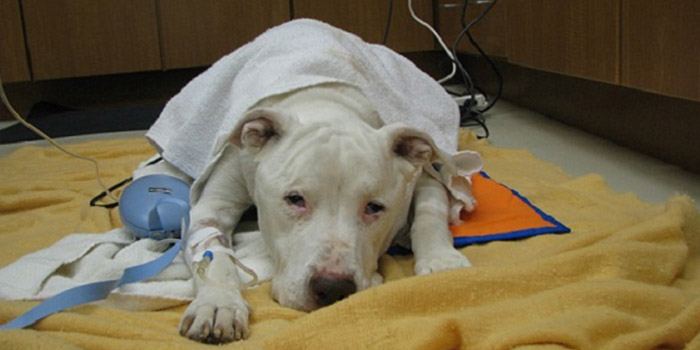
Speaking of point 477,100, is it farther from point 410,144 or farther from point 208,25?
point 410,144

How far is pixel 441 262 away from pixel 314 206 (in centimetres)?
25

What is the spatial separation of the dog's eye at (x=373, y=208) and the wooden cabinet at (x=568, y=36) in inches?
52.2

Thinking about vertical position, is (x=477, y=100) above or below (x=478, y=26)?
below

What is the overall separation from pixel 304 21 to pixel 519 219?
0.84 metres

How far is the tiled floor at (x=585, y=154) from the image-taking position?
2165mm

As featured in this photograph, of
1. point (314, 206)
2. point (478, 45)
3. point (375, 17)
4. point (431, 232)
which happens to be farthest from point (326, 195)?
point (375, 17)

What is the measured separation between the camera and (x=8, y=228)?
6.30 ft

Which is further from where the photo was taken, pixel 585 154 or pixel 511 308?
pixel 585 154

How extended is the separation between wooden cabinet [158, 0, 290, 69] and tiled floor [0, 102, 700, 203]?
1.09m

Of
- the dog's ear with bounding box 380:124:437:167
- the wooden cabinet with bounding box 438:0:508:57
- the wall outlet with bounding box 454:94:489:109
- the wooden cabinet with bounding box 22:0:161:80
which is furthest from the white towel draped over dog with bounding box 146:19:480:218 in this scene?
the wooden cabinet with bounding box 22:0:161:80

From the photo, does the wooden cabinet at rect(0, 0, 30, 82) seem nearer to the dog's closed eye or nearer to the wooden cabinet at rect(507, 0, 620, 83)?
the wooden cabinet at rect(507, 0, 620, 83)

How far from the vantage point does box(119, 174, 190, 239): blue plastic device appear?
1.63 meters

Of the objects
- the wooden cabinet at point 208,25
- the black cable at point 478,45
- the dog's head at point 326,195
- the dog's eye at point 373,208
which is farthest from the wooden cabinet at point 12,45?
the dog's eye at point 373,208

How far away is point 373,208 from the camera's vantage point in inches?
55.4
